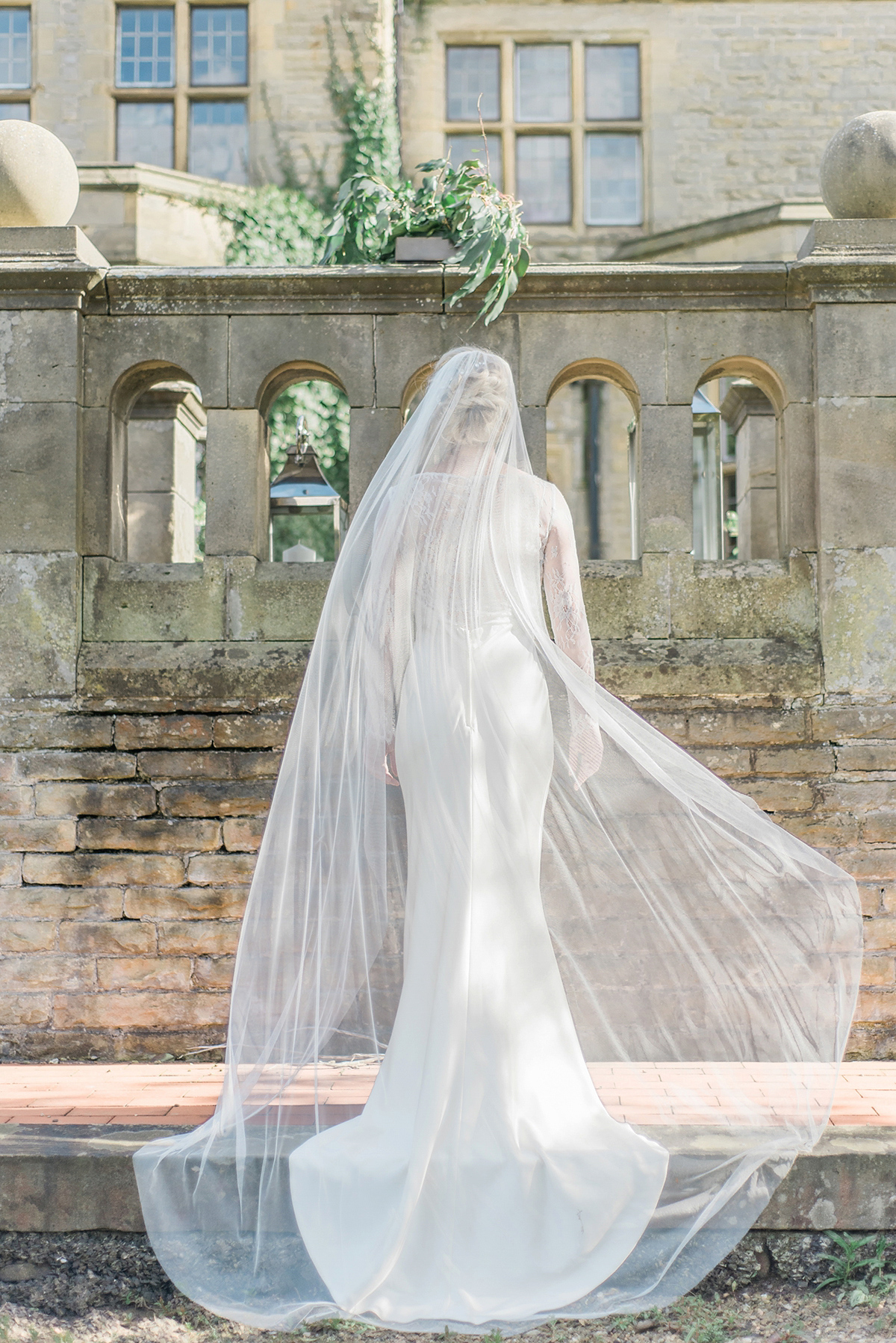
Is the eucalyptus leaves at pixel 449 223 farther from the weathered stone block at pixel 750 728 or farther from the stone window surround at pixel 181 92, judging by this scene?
the stone window surround at pixel 181 92

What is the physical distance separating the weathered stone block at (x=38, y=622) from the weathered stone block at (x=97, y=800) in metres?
0.38

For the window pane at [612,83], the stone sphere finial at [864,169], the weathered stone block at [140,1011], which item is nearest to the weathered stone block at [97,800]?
the weathered stone block at [140,1011]

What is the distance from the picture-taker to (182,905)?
4207 mm

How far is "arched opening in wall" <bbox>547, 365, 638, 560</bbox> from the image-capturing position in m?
11.3

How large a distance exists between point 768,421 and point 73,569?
366 cm

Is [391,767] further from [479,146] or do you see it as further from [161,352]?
[479,146]

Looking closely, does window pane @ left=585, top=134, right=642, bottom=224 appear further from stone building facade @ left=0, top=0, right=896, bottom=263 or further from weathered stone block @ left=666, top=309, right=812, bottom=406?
weathered stone block @ left=666, top=309, right=812, bottom=406

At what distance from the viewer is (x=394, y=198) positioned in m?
4.48

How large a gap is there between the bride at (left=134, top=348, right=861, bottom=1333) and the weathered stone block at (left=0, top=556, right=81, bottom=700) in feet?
5.77

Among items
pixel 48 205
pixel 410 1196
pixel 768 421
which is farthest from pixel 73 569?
pixel 768 421

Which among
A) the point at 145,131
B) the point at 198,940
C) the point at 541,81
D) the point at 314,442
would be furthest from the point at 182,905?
the point at 541,81

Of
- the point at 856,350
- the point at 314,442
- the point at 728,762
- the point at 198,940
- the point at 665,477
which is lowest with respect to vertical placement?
the point at 198,940

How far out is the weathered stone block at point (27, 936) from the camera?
13.7 feet

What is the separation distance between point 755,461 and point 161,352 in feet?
10.4
